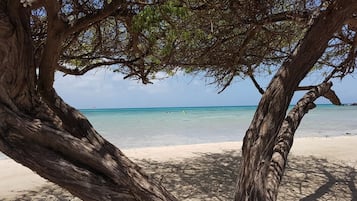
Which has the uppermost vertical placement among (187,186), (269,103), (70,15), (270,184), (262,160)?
(70,15)

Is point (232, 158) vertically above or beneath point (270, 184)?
beneath

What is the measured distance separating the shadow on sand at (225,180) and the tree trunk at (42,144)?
6.94ft

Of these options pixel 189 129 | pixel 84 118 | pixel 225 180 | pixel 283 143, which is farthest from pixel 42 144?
pixel 189 129

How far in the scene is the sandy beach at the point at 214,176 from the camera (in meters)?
4.66

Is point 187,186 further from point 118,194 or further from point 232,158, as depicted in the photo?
point 118,194

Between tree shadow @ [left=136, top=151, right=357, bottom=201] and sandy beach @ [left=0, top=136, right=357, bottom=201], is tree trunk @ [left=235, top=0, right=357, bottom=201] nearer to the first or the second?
sandy beach @ [left=0, top=136, right=357, bottom=201]

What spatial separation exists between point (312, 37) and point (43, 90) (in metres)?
1.60

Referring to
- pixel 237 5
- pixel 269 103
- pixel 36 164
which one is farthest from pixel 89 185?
pixel 237 5

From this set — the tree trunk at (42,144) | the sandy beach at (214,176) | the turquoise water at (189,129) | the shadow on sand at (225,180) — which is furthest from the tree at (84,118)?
the turquoise water at (189,129)

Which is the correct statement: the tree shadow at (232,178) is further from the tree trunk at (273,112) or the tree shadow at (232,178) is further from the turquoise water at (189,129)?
the turquoise water at (189,129)

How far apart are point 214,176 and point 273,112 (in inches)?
148

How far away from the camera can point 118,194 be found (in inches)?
66.0

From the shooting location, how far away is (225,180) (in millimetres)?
5430

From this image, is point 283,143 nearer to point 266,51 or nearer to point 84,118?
point 84,118
